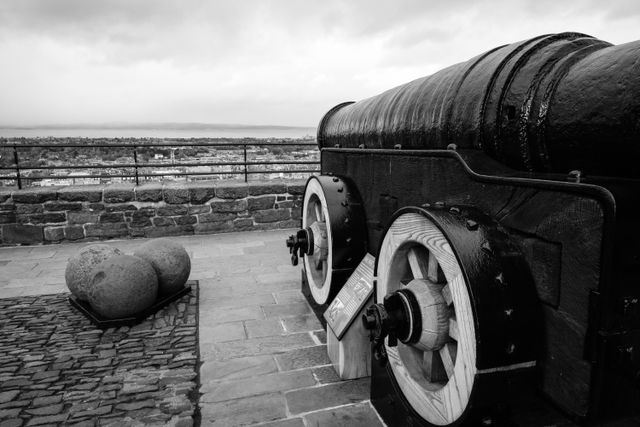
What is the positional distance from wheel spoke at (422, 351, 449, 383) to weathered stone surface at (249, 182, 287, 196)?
5.97 m

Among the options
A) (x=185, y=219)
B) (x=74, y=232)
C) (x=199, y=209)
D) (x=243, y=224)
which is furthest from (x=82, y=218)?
(x=243, y=224)

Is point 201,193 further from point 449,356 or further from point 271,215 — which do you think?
point 449,356

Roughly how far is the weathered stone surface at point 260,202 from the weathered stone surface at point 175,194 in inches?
39.8

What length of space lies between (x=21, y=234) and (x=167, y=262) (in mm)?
3796

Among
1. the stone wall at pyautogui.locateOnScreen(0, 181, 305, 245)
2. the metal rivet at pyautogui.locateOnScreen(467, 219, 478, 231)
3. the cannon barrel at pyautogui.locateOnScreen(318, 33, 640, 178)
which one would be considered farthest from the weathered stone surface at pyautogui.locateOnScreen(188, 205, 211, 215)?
the metal rivet at pyautogui.locateOnScreen(467, 219, 478, 231)

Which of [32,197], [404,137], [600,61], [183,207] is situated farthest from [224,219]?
[600,61]

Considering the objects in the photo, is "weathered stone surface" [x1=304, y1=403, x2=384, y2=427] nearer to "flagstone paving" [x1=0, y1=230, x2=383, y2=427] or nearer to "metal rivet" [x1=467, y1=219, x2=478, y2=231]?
"flagstone paving" [x1=0, y1=230, x2=383, y2=427]

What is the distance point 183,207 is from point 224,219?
68 cm

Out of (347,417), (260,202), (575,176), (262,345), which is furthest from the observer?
(260,202)

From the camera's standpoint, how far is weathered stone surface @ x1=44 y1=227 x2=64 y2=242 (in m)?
6.93

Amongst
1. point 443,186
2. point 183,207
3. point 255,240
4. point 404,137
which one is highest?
point 404,137

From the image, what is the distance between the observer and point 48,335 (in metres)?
3.73

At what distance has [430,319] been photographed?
1770 mm

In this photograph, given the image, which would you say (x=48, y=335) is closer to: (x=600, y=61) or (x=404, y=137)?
(x=404, y=137)
